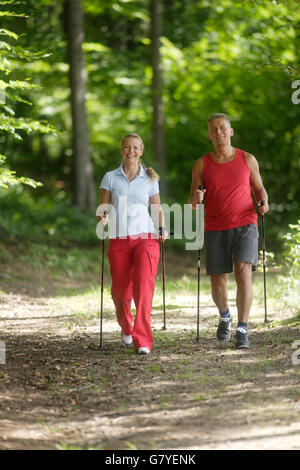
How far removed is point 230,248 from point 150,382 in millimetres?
1724

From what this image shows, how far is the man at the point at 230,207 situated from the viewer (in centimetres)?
653

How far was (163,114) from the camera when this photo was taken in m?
19.5

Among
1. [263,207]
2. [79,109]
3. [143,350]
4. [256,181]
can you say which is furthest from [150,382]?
[79,109]

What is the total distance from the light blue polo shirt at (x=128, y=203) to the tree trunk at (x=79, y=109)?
31.5 feet

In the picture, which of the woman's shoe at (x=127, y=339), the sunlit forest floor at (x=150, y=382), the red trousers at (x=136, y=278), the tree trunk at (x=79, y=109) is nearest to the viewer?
the sunlit forest floor at (x=150, y=382)

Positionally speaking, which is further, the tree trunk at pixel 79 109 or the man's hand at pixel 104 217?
the tree trunk at pixel 79 109

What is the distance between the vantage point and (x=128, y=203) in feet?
21.3

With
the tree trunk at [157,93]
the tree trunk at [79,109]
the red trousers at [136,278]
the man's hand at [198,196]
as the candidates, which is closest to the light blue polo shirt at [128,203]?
the red trousers at [136,278]

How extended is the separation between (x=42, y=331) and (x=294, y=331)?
2774 millimetres

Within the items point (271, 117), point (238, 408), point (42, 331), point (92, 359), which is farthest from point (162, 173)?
point (238, 408)

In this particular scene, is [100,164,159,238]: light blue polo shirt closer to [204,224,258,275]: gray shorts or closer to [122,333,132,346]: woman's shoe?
[204,224,258,275]: gray shorts

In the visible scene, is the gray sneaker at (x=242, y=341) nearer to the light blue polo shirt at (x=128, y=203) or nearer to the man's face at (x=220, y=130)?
the light blue polo shirt at (x=128, y=203)

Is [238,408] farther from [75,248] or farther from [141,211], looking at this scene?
[75,248]

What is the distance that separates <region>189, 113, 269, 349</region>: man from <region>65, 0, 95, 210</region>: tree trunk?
959 centimetres
